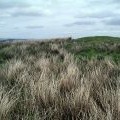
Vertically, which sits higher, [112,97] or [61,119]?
[112,97]

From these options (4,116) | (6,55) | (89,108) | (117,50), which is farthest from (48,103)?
(117,50)

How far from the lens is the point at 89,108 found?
13.7 feet

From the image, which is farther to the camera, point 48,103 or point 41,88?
point 41,88

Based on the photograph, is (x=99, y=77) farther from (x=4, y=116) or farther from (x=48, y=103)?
(x=4, y=116)

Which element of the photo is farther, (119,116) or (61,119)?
(61,119)

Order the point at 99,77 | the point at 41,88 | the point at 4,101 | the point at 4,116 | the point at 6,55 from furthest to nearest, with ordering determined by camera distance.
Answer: the point at 6,55 < the point at 99,77 < the point at 41,88 < the point at 4,101 < the point at 4,116

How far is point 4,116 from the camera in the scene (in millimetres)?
3695

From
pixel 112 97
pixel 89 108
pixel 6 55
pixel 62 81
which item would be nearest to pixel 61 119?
pixel 89 108

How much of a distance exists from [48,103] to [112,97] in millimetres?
963

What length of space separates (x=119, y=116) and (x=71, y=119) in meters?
0.70

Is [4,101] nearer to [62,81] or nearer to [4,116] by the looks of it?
[4,116]

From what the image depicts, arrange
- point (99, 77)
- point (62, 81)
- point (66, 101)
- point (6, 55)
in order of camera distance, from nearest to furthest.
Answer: point (66, 101)
point (62, 81)
point (99, 77)
point (6, 55)

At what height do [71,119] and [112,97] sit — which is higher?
[112,97]

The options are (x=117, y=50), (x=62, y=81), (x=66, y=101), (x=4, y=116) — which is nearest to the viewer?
(x=4, y=116)
